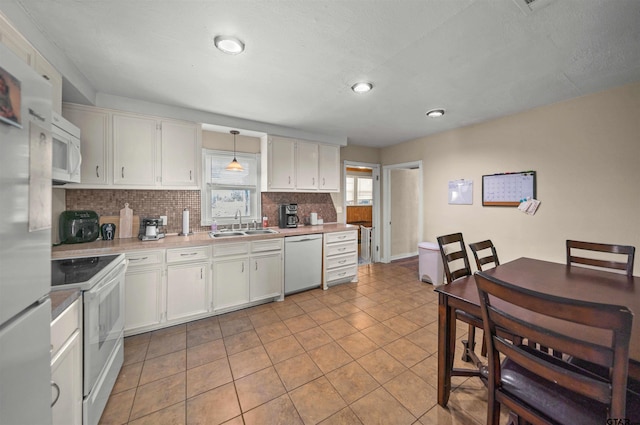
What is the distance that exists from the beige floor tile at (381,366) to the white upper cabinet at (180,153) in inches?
106

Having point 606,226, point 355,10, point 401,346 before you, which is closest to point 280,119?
point 355,10

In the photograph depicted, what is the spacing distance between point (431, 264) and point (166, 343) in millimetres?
3617

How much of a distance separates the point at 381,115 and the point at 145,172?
292 centimetres

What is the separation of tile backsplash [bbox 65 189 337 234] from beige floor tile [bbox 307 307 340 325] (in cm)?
155

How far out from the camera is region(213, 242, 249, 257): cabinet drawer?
2764 millimetres

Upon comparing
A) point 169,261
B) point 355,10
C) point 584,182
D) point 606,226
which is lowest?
point 169,261

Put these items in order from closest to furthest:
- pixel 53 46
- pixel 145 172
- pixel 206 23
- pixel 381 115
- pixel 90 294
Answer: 1. pixel 90 294
2. pixel 206 23
3. pixel 53 46
4. pixel 145 172
5. pixel 381 115

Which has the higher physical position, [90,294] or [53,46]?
[53,46]

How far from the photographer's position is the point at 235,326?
8.47 ft

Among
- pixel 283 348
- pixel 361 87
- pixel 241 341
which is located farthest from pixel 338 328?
pixel 361 87

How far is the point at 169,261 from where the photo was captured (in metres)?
2.50

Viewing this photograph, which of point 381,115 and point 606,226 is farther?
point 381,115

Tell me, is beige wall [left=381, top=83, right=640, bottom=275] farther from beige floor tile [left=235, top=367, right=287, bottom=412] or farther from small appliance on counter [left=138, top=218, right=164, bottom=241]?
small appliance on counter [left=138, top=218, right=164, bottom=241]

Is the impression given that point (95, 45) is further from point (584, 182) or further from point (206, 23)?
point (584, 182)
